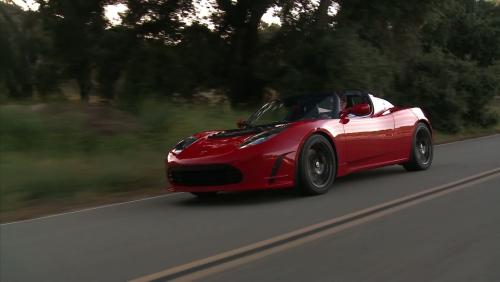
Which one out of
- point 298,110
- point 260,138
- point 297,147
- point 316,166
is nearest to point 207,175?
point 260,138

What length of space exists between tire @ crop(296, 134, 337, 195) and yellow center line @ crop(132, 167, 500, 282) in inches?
40.6

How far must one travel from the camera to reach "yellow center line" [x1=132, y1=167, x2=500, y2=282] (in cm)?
482

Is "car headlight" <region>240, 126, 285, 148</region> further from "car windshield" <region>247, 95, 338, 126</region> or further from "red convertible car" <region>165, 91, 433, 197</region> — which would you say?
"car windshield" <region>247, 95, 338, 126</region>

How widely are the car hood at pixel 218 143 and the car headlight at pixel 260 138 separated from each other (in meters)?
0.08

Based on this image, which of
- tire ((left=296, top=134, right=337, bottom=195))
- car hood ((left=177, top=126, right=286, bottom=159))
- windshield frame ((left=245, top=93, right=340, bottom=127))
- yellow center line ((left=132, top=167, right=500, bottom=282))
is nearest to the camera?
yellow center line ((left=132, top=167, right=500, bottom=282))

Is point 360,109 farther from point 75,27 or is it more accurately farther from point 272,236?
point 75,27

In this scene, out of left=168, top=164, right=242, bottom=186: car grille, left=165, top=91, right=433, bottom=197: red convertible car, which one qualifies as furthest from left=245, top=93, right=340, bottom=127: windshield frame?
left=168, top=164, right=242, bottom=186: car grille

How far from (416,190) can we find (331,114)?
5.29ft

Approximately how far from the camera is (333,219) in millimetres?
6703

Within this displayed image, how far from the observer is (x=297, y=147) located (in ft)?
26.0

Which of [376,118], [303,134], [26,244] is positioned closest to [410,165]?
[376,118]

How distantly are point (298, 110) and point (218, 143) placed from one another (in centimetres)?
158

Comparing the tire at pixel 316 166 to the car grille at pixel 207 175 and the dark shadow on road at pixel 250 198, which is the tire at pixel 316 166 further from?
the car grille at pixel 207 175

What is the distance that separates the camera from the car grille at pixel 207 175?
7.61 metres
